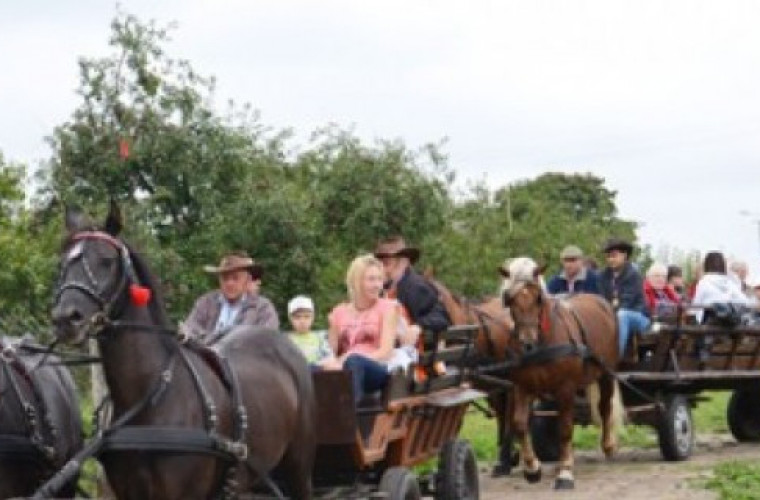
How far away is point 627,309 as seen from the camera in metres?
15.9

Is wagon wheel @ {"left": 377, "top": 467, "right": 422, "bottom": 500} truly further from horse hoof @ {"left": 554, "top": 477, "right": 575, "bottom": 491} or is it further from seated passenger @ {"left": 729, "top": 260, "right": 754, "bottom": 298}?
seated passenger @ {"left": 729, "top": 260, "right": 754, "bottom": 298}

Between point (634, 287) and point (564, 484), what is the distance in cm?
289

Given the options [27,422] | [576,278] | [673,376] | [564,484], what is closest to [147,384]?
[27,422]

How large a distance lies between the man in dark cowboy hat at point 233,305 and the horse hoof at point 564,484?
175 inches

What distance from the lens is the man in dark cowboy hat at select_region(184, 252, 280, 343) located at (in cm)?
998

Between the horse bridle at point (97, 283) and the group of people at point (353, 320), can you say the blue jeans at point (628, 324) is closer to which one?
the group of people at point (353, 320)

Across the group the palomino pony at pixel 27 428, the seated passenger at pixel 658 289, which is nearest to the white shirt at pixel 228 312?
the palomino pony at pixel 27 428

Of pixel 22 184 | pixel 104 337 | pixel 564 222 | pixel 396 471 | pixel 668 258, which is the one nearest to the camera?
pixel 104 337

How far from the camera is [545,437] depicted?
16.3 m

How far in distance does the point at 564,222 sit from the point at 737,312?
17.1 metres

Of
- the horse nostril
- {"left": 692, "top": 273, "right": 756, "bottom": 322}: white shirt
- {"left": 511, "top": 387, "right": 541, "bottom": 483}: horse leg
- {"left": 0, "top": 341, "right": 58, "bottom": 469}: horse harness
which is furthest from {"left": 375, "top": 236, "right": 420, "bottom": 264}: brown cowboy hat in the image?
{"left": 692, "top": 273, "right": 756, "bottom": 322}: white shirt

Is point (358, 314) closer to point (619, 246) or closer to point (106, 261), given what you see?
point (106, 261)

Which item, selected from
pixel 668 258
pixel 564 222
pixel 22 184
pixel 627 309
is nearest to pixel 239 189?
pixel 627 309

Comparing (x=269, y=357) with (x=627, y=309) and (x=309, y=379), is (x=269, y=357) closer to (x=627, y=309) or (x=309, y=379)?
(x=309, y=379)
